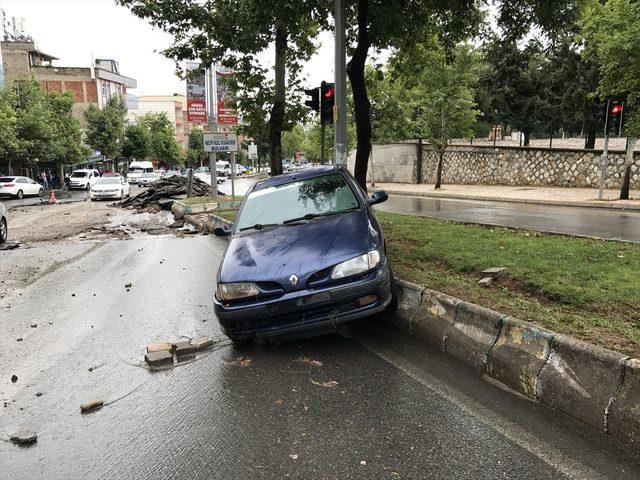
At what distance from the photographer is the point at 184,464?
2.97 meters

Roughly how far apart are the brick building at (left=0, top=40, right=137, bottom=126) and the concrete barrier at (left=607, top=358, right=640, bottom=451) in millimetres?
65349

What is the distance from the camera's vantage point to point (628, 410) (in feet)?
9.86

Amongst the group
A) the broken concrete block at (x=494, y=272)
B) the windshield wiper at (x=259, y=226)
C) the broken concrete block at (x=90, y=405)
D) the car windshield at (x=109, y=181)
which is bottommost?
the broken concrete block at (x=90, y=405)

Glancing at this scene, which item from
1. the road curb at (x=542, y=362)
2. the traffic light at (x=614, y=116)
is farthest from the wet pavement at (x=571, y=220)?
the road curb at (x=542, y=362)

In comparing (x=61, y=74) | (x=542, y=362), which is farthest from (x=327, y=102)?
(x=61, y=74)

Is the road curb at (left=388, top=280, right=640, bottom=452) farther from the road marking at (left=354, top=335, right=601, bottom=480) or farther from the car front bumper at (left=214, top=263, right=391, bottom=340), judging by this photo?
the car front bumper at (left=214, top=263, right=391, bottom=340)

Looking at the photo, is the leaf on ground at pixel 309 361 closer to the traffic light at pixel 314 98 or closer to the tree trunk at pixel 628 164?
the traffic light at pixel 314 98

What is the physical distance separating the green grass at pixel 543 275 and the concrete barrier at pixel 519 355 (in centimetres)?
29

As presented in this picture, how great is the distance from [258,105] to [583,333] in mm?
12958

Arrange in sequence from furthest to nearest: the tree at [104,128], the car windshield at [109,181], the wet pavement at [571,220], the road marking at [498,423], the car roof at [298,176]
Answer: the tree at [104,128], the car windshield at [109,181], the wet pavement at [571,220], the car roof at [298,176], the road marking at [498,423]

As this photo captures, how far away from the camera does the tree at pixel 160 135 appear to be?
69562mm

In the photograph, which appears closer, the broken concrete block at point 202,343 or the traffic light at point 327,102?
the broken concrete block at point 202,343

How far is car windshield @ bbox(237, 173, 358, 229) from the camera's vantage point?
18.7ft

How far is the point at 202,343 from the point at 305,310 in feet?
4.14
